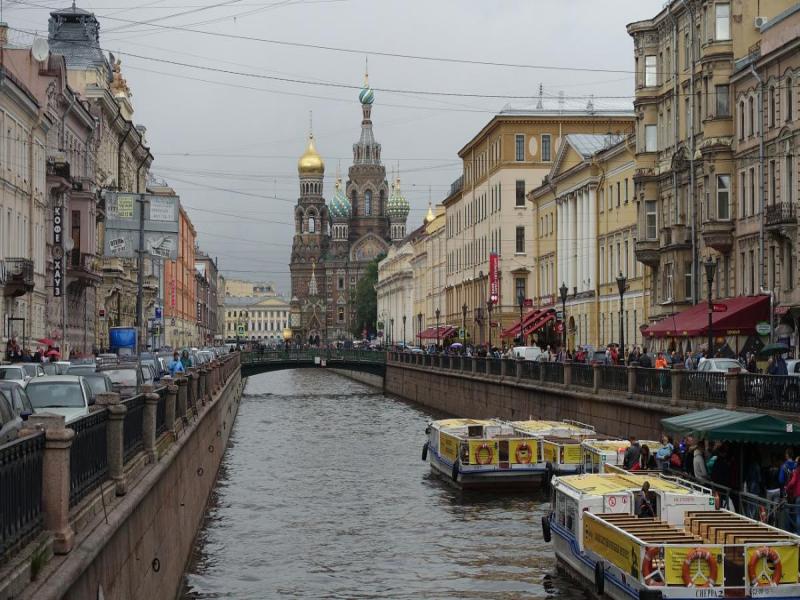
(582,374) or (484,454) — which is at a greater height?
(582,374)

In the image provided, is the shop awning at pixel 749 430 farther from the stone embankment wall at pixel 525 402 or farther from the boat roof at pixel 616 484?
the stone embankment wall at pixel 525 402

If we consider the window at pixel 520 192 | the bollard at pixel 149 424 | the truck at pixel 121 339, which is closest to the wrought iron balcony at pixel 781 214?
the bollard at pixel 149 424

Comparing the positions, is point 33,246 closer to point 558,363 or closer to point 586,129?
point 558,363

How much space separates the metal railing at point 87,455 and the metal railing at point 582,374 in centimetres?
3067

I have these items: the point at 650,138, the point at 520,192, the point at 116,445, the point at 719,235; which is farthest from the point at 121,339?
the point at 116,445

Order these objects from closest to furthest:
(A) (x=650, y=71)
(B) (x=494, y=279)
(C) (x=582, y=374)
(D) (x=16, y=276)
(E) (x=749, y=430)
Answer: (E) (x=749, y=430) < (C) (x=582, y=374) < (D) (x=16, y=276) < (A) (x=650, y=71) < (B) (x=494, y=279)

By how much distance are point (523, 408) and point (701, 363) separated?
18018mm

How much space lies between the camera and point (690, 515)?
830 inches

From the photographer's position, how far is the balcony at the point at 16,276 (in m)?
52.9

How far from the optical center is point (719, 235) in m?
52.5

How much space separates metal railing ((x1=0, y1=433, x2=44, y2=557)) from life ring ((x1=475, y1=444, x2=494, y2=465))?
26.3m

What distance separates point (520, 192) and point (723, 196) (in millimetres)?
51262

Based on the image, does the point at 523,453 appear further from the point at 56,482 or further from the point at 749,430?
the point at 56,482

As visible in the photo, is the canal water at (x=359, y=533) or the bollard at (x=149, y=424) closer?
the bollard at (x=149, y=424)
